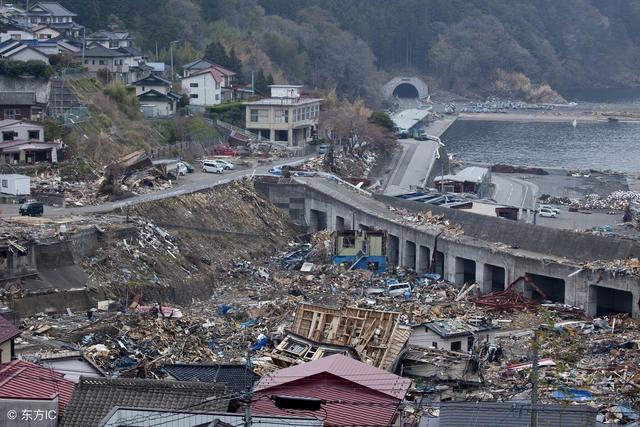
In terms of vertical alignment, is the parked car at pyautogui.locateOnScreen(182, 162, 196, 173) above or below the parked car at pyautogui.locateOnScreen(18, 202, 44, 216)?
below

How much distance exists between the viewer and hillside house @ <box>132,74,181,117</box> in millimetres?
45000

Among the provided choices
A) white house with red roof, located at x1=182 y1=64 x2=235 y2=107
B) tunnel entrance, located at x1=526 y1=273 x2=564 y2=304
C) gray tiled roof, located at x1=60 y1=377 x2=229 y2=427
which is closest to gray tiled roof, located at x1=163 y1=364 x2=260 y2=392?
gray tiled roof, located at x1=60 y1=377 x2=229 y2=427

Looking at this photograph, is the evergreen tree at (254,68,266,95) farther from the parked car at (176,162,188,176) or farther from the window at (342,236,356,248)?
the window at (342,236,356,248)

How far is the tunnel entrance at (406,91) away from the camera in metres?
92.9

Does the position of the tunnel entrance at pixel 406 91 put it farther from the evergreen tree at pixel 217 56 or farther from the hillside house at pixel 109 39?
the hillside house at pixel 109 39

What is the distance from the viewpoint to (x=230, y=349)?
2289 cm

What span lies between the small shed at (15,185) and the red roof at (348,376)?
17526mm

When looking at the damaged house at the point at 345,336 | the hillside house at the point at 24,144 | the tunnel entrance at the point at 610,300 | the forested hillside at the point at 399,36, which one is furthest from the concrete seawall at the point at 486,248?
the forested hillside at the point at 399,36

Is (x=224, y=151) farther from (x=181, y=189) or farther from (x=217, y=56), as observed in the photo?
(x=217, y=56)

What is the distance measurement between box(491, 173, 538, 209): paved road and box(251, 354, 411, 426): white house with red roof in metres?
27.3

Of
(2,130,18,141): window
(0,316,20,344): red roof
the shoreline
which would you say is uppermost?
(2,130,18,141): window

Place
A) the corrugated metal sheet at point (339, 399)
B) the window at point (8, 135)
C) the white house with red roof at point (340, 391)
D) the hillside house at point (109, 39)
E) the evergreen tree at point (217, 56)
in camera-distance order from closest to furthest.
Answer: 1. the corrugated metal sheet at point (339, 399)
2. the white house with red roof at point (340, 391)
3. the window at point (8, 135)
4. the hillside house at point (109, 39)
5. the evergreen tree at point (217, 56)

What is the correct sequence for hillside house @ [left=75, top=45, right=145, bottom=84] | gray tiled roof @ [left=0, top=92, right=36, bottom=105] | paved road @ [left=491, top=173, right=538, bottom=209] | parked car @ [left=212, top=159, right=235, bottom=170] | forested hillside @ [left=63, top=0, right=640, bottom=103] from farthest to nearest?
forested hillside @ [left=63, top=0, right=640, bottom=103] < hillside house @ [left=75, top=45, right=145, bottom=84] < paved road @ [left=491, top=173, right=538, bottom=209] < parked car @ [left=212, top=159, right=235, bottom=170] < gray tiled roof @ [left=0, top=92, right=36, bottom=105]

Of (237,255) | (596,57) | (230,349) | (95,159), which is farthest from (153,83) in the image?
(596,57)
